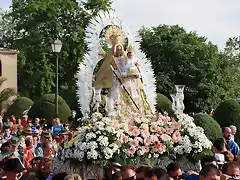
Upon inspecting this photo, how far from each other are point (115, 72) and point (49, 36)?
3029 cm

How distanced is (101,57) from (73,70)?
3071cm

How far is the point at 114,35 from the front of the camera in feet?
57.2

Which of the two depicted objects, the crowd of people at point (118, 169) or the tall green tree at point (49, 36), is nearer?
the crowd of people at point (118, 169)

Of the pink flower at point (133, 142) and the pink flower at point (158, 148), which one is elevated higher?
the pink flower at point (133, 142)

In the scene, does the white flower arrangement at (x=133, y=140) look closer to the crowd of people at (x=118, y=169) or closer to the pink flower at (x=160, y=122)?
the pink flower at (x=160, y=122)

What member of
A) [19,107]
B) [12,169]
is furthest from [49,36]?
[12,169]

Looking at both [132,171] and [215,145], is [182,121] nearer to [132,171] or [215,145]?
[215,145]

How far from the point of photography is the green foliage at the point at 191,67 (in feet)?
142

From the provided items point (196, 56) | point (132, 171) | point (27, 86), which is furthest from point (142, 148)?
point (27, 86)

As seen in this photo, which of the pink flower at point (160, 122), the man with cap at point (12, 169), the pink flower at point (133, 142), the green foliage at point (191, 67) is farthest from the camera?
the green foliage at point (191, 67)

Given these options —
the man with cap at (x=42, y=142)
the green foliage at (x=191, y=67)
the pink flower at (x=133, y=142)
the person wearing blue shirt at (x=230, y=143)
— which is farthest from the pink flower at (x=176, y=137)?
the green foliage at (x=191, y=67)

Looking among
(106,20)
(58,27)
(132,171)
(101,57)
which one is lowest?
(132,171)

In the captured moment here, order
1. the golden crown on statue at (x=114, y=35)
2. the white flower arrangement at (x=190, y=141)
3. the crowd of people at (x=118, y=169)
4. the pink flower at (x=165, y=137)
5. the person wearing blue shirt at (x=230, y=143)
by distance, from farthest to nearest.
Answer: the golden crown on statue at (x=114, y=35), the person wearing blue shirt at (x=230, y=143), the white flower arrangement at (x=190, y=141), the pink flower at (x=165, y=137), the crowd of people at (x=118, y=169)

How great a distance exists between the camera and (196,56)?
148 feet
